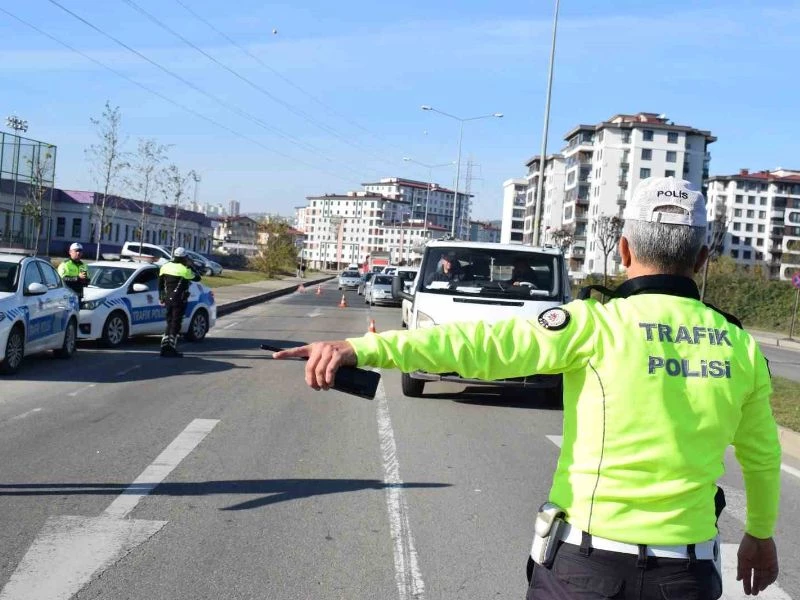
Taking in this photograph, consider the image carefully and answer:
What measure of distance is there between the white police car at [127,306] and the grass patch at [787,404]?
10.6 metres

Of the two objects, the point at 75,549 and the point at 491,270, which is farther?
the point at 491,270

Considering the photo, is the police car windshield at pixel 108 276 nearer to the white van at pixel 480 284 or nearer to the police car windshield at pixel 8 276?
the police car windshield at pixel 8 276

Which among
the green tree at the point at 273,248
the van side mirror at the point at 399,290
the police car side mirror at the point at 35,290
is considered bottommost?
the police car side mirror at the point at 35,290

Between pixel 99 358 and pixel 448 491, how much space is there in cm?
975

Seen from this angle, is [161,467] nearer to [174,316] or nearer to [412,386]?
[412,386]

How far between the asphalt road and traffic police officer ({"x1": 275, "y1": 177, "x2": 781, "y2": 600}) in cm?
256

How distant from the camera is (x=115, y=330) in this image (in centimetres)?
1714

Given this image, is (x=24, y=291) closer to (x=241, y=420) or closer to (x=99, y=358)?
(x=99, y=358)

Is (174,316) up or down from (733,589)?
up

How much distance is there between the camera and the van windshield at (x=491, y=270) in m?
13.2

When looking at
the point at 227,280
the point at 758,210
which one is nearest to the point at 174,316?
the point at 227,280

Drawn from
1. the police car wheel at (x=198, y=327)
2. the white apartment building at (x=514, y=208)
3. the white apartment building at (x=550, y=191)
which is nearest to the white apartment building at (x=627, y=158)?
the white apartment building at (x=550, y=191)

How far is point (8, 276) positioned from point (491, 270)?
6.96m

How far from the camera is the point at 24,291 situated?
43.2 feet
